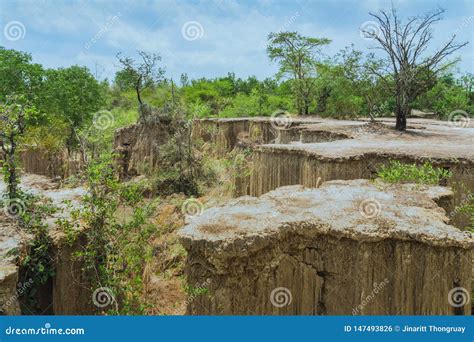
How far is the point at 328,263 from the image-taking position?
17.3 feet

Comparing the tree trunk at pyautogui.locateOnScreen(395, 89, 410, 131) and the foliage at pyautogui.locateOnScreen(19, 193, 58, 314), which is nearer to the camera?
the foliage at pyautogui.locateOnScreen(19, 193, 58, 314)

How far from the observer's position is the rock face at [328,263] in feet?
16.3

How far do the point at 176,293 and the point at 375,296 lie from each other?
18.1 ft

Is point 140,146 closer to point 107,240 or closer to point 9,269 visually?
point 107,240

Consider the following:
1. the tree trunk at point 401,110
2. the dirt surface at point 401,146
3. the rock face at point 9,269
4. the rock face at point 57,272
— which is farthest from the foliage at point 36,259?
the tree trunk at point 401,110

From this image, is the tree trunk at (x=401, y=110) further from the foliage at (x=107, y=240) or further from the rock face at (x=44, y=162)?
the rock face at (x=44, y=162)

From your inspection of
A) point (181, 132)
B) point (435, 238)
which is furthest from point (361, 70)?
point (435, 238)

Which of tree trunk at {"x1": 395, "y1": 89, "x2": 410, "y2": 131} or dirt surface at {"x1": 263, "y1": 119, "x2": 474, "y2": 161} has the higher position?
tree trunk at {"x1": 395, "y1": 89, "x2": 410, "y2": 131}

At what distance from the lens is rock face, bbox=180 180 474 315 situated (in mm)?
4969

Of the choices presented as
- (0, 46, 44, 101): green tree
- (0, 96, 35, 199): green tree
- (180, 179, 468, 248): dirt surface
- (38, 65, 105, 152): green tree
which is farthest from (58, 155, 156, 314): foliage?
(0, 46, 44, 101): green tree

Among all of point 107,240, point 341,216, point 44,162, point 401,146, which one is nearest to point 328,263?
point 341,216

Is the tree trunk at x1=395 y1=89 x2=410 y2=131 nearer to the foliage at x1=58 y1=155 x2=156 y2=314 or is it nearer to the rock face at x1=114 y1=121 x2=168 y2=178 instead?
the rock face at x1=114 y1=121 x2=168 y2=178

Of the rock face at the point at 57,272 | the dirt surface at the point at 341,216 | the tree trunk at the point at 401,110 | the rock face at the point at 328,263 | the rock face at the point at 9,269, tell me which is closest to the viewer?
the rock face at the point at 328,263

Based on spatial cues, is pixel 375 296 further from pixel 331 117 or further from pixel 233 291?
pixel 331 117
